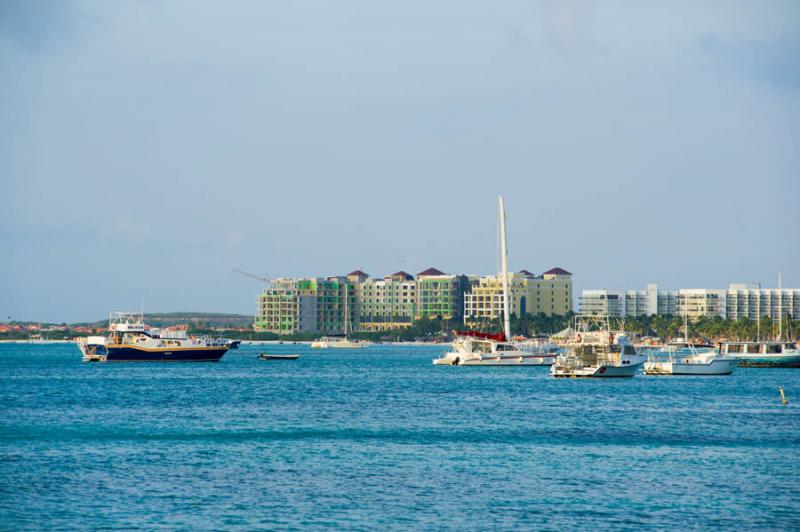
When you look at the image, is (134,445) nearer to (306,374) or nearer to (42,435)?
(42,435)

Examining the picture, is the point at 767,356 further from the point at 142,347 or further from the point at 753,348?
the point at 142,347

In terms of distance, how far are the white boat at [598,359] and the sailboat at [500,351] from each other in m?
31.3

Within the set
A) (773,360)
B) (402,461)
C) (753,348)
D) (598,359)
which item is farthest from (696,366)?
(402,461)

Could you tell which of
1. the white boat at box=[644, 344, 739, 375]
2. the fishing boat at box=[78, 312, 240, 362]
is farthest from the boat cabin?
the fishing boat at box=[78, 312, 240, 362]

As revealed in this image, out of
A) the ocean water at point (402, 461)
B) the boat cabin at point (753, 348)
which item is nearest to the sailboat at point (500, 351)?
the boat cabin at point (753, 348)

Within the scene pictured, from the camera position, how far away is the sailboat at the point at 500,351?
13725cm

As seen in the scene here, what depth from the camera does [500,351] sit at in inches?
5472

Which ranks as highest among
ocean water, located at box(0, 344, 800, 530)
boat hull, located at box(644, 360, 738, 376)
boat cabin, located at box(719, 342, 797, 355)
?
boat cabin, located at box(719, 342, 797, 355)

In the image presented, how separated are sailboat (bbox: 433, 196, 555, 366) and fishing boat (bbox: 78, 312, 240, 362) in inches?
1259

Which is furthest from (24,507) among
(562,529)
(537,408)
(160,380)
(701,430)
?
(160,380)

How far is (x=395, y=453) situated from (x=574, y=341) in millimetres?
60124

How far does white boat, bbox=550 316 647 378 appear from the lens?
100 metres

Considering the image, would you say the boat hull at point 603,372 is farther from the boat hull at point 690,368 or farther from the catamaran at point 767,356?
the catamaran at point 767,356

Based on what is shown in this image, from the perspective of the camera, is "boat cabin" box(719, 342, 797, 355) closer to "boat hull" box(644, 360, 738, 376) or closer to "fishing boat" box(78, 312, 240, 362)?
"boat hull" box(644, 360, 738, 376)
